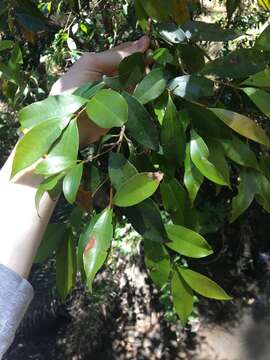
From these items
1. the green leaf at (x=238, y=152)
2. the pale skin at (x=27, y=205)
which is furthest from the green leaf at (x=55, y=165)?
the green leaf at (x=238, y=152)

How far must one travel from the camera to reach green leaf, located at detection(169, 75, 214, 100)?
68cm

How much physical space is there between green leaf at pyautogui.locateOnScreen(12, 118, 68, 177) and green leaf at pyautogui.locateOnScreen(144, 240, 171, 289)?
197 mm

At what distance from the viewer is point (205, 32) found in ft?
2.46

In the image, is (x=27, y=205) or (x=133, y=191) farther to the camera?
(x=27, y=205)

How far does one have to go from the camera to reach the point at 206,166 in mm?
665

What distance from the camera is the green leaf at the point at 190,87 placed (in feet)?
2.22

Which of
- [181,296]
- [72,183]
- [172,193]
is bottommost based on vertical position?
[181,296]

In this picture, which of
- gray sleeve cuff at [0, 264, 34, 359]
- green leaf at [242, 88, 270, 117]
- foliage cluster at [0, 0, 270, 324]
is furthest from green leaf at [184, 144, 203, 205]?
gray sleeve cuff at [0, 264, 34, 359]

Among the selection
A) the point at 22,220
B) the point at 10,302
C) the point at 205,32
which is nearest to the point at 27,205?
the point at 22,220

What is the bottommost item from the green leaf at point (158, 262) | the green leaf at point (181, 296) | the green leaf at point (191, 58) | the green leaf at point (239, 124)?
the green leaf at point (181, 296)

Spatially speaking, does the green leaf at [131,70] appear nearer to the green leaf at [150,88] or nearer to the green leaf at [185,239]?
the green leaf at [150,88]

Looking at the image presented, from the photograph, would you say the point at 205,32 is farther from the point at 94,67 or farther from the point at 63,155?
the point at 63,155

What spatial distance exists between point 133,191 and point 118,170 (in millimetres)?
37

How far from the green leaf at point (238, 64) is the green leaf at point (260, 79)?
20mm
